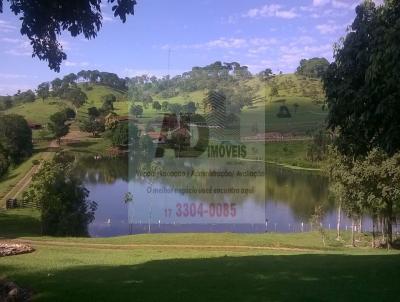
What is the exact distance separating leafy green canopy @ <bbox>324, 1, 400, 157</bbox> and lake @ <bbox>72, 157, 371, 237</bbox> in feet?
97.3

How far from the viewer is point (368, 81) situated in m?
7.54

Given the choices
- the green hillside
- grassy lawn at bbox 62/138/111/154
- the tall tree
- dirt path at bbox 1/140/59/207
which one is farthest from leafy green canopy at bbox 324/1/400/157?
the tall tree

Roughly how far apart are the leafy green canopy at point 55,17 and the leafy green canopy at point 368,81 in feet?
13.1

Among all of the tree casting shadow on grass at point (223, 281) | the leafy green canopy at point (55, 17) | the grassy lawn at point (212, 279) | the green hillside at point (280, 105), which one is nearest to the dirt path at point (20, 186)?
the green hillside at point (280, 105)

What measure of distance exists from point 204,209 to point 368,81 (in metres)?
31.9

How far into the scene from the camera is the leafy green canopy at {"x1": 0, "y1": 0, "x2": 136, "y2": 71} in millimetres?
7352

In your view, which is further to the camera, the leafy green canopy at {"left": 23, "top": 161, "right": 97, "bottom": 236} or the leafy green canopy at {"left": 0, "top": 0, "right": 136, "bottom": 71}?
the leafy green canopy at {"left": 23, "top": 161, "right": 97, "bottom": 236}

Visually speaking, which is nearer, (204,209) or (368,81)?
(368,81)

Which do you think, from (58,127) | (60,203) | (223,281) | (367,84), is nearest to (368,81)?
(367,84)

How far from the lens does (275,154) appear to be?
3236 inches

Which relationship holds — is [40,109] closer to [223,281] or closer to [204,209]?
[204,209]

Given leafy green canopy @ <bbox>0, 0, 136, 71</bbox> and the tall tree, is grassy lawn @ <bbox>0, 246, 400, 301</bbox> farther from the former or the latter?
the tall tree

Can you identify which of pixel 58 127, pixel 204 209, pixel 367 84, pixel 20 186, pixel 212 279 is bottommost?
pixel 204 209

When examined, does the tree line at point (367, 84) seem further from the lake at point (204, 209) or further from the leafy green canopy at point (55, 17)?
the lake at point (204, 209)
